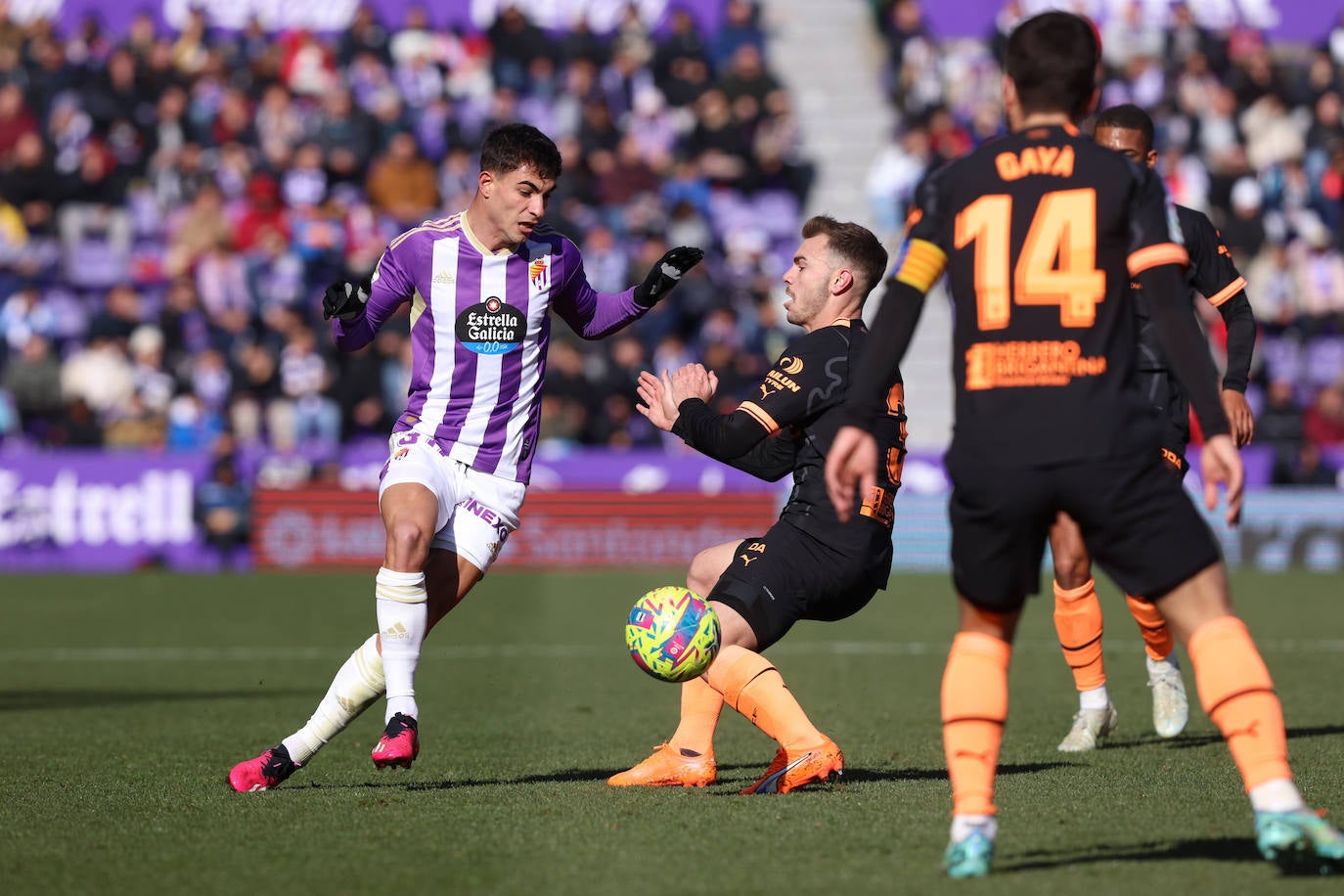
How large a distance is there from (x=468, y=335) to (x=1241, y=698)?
10.6ft

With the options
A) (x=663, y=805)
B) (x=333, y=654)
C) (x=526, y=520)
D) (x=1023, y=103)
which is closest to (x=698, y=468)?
(x=526, y=520)

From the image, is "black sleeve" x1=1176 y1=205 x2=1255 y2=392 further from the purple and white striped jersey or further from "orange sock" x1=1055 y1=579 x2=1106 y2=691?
the purple and white striped jersey

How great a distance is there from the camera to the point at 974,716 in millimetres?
4723

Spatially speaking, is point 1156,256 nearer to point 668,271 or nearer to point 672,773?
point 668,271

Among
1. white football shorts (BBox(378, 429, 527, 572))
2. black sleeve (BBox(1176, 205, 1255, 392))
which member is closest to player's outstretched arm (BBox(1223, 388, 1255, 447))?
black sleeve (BBox(1176, 205, 1255, 392))

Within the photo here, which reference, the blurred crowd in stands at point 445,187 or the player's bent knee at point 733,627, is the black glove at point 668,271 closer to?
the player's bent knee at point 733,627

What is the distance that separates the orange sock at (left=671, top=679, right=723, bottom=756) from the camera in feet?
21.4

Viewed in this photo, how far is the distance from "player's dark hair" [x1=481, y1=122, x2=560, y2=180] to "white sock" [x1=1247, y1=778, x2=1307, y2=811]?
342 cm

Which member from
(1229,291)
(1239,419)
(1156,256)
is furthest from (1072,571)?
(1156,256)

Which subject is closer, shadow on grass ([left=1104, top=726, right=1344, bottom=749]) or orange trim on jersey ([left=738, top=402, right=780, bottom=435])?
orange trim on jersey ([left=738, top=402, right=780, bottom=435])

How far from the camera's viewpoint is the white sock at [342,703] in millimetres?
6359

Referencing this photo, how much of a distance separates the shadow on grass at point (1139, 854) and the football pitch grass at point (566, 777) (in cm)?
2

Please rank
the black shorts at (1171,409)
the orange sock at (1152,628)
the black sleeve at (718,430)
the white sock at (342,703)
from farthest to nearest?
1. the orange sock at (1152,628)
2. the black shorts at (1171,409)
3. the white sock at (342,703)
4. the black sleeve at (718,430)

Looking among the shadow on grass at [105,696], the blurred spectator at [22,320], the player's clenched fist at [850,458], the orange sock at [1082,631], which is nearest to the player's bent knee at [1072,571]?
the orange sock at [1082,631]
